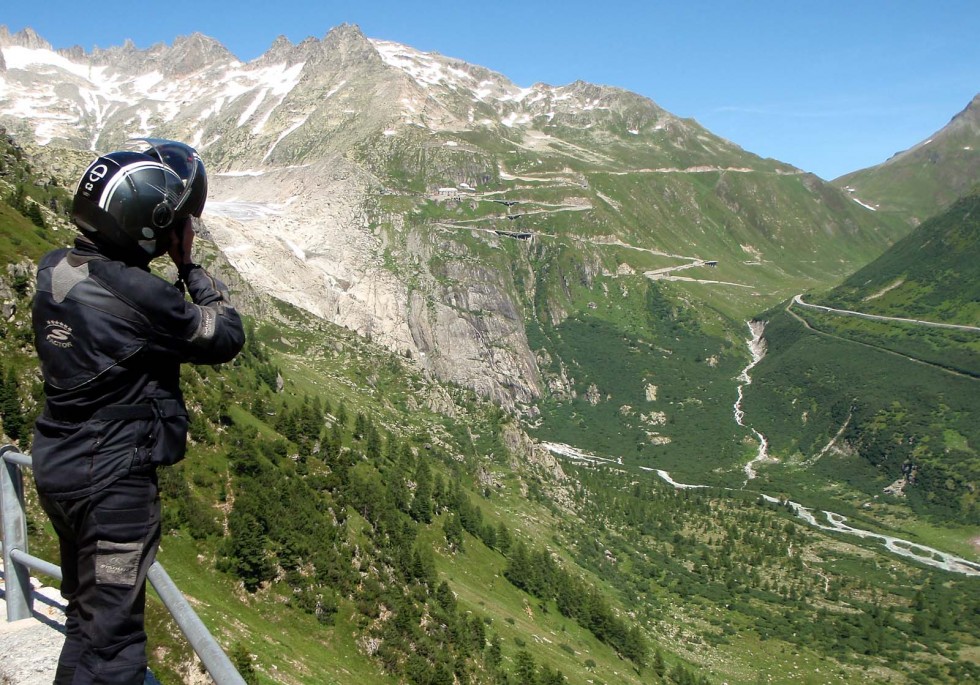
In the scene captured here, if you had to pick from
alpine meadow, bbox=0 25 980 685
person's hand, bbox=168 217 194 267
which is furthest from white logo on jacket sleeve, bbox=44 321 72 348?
alpine meadow, bbox=0 25 980 685

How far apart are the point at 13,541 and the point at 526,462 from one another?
3053 inches

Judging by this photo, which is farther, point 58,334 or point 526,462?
point 526,462

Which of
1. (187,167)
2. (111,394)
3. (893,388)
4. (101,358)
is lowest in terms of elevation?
(111,394)

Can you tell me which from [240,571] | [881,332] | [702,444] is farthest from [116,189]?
[881,332]

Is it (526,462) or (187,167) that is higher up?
(187,167)

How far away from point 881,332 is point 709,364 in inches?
1727

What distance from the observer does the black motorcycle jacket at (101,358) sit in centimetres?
473

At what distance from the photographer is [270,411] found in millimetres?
40406

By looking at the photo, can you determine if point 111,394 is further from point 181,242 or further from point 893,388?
point 893,388

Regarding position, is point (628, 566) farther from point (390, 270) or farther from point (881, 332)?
point (881, 332)

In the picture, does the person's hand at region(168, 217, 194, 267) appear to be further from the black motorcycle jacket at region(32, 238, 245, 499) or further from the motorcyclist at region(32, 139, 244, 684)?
the black motorcycle jacket at region(32, 238, 245, 499)

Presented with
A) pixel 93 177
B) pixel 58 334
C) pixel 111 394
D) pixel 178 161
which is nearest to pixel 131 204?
pixel 93 177

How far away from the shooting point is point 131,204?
5.07 metres

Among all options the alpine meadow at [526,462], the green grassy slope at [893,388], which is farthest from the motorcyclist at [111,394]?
the green grassy slope at [893,388]
